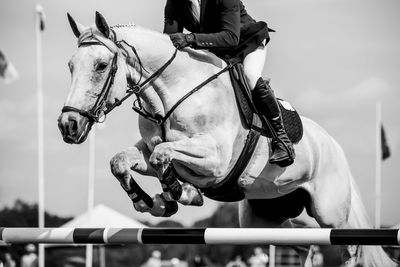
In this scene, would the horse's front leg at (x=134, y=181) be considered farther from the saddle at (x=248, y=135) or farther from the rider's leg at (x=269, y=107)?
the rider's leg at (x=269, y=107)

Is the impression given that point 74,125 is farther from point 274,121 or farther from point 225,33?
point 274,121

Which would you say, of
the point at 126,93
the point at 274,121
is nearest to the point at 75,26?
the point at 126,93

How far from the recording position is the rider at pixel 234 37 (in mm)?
6348

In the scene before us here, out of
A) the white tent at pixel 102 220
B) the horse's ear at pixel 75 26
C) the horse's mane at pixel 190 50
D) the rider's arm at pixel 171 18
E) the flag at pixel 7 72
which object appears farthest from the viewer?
the white tent at pixel 102 220

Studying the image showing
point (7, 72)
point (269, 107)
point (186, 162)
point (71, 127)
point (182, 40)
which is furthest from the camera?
point (7, 72)

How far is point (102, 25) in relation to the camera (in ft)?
19.4

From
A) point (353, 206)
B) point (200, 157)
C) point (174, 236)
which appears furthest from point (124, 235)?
point (353, 206)

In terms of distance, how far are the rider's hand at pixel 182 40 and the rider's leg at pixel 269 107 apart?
20.9 inches

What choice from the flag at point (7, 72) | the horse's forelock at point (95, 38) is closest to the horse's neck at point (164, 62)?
the horse's forelock at point (95, 38)

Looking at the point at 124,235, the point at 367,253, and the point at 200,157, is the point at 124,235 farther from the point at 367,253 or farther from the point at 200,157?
the point at 367,253

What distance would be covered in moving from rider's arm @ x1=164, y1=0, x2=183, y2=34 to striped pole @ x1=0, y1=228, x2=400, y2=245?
172cm

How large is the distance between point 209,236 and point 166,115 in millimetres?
1083

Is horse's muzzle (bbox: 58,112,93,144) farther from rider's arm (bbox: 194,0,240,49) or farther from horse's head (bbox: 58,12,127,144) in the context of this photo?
rider's arm (bbox: 194,0,240,49)

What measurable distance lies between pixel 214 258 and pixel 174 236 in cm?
3262
